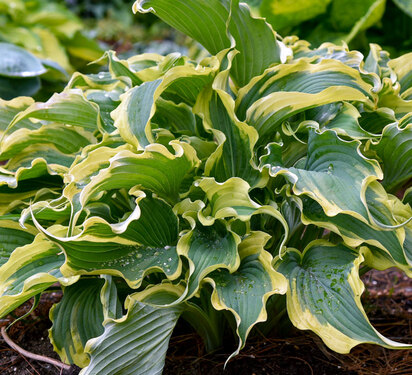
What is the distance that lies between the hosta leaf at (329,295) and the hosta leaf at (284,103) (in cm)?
30

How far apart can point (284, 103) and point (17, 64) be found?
1.95 m

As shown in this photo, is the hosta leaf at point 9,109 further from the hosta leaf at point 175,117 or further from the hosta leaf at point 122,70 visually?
the hosta leaf at point 175,117

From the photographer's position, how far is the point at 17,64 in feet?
8.79

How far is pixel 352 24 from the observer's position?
120 inches

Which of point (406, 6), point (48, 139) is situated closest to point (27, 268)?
point (48, 139)

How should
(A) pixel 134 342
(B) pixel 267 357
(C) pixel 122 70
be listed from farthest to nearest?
1. (C) pixel 122 70
2. (B) pixel 267 357
3. (A) pixel 134 342

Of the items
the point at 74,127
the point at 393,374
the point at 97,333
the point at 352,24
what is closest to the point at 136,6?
the point at 74,127

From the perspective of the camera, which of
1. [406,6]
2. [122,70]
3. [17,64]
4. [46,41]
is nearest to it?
[122,70]

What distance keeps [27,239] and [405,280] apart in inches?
51.0

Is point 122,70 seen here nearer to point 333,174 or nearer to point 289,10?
point 333,174

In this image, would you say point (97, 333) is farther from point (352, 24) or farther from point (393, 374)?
point (352, 24)

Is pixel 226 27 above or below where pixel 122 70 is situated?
above

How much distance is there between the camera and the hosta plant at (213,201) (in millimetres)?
1021

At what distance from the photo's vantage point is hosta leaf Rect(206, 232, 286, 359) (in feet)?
3.18
